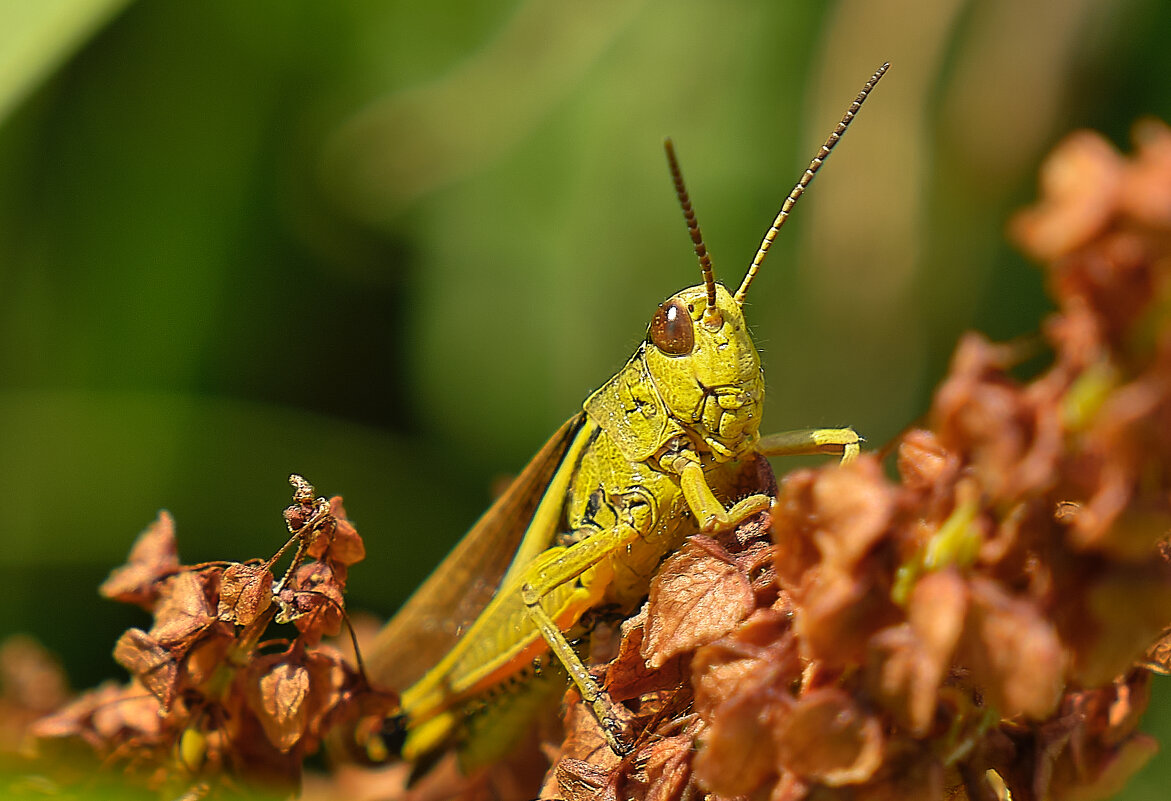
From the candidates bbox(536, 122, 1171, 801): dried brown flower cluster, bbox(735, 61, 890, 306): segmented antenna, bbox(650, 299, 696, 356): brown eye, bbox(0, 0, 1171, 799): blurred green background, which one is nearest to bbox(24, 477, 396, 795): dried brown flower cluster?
bbox(536, 122, 1171, 801): dried brown flower cluster

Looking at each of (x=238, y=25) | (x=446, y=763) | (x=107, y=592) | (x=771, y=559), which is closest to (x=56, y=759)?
(x=107, y=592)

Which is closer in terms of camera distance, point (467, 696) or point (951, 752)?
point (951, 752)

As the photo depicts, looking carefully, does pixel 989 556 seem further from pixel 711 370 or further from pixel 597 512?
pixel 597 512

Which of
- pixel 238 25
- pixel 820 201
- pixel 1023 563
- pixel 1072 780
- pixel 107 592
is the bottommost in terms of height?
pixel 1072 780

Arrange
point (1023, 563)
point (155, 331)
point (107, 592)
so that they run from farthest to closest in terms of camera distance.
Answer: point (155, 331) → point (107, 592) → point (1023, 563)

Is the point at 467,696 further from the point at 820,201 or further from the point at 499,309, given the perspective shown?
the point at 820,201

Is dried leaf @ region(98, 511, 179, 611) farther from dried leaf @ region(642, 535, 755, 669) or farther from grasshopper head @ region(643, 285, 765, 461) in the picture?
grasshopper head @ region(643, 285, 765, 461)

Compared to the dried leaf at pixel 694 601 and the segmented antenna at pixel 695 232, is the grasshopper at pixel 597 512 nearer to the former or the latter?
the segmented antenna at pixel 695 232
